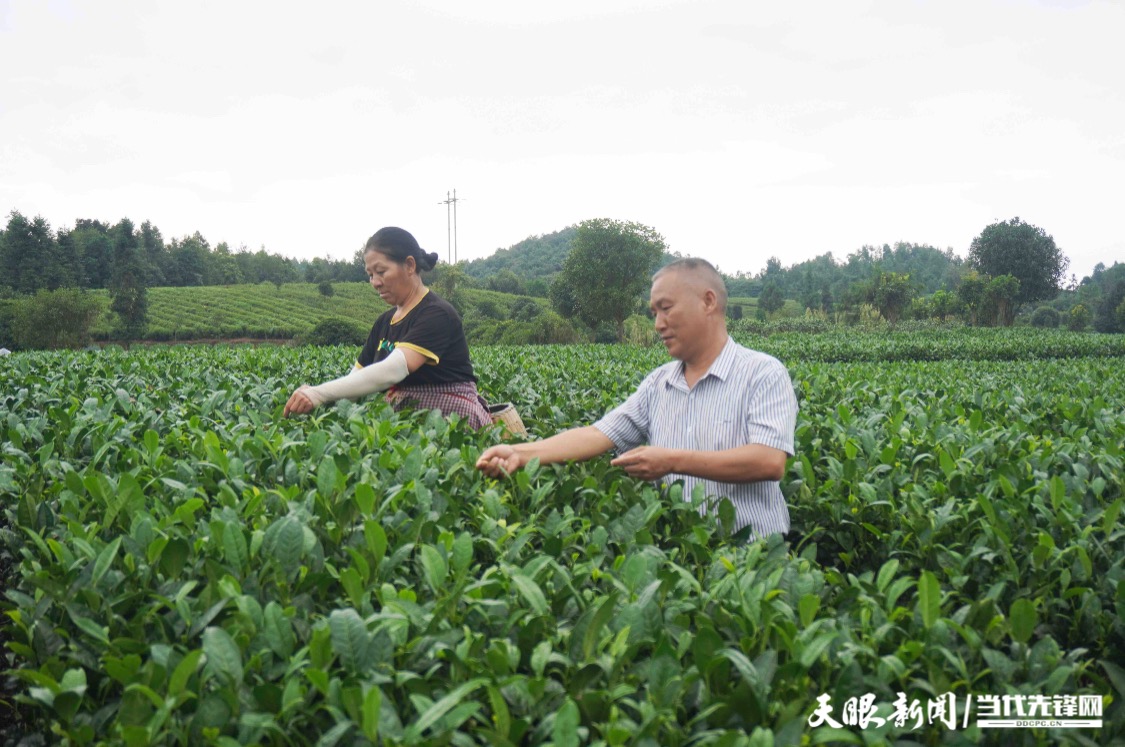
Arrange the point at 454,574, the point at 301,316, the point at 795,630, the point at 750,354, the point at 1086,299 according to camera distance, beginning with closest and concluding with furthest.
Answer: the point at 795,630 < the point at 454,574 < the point at 750,354 < the point at 301,316 < the point at 1086,299

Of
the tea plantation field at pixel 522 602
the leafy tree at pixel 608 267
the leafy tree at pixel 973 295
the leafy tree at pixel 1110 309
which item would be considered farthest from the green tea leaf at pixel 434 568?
the leafy tree at pixel 1110 309

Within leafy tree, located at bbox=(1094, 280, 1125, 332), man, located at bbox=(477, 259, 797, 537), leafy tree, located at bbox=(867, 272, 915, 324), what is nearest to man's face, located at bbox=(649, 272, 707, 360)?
man, located at bbox=(477, 259, 797, 537)

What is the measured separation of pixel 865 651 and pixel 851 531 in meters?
1.50

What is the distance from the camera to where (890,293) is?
5538 cm

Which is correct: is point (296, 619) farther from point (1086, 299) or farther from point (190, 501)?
point (1086, 299)

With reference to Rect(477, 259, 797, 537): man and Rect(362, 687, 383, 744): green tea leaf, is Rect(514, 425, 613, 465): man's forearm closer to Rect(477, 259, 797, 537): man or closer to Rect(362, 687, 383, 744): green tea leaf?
Rect(477, 259, 797, 537): man

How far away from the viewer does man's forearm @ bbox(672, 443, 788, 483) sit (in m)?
2.74

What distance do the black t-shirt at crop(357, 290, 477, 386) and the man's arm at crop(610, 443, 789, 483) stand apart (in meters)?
1.97

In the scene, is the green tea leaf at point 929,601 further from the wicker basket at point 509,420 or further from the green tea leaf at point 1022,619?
the wicker basket at point 509,420

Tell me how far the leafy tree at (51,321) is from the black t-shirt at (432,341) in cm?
5953

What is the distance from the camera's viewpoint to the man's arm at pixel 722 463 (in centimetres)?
274

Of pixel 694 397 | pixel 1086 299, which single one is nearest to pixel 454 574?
pixel 694 397

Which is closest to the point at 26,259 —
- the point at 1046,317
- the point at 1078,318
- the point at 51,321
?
the point at 51,321

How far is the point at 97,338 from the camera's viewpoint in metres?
64.1
